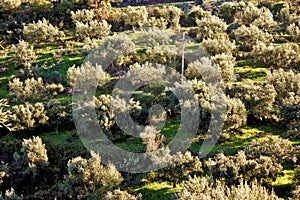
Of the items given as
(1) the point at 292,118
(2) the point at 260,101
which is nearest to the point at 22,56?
(2) the point at 260,101

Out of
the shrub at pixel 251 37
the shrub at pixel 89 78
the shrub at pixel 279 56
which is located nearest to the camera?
the shrub at pixel 89 78

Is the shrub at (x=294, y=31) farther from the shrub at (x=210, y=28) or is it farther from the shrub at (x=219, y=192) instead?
the shrub at (x=219, y=192)

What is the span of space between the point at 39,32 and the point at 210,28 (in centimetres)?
1560

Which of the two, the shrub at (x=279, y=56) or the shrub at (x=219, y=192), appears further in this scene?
the shrub at (x=279, y=56)

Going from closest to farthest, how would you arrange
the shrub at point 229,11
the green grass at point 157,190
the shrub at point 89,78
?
the green grass at point 157,190
the shrub at point 89,78
the shrub at point 229,11

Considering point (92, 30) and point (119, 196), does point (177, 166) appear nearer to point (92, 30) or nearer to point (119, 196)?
point (119, 196)

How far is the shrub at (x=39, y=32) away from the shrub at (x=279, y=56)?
60.2 feet

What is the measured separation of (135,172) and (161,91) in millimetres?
8059

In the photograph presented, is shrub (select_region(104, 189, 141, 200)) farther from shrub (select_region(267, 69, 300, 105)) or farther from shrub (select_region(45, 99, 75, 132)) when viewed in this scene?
shrub (select_region(267, 69, 300, 105))

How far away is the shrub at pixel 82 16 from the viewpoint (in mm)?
35938

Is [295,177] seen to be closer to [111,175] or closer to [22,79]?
[111,175]

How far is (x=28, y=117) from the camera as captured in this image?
21828 mm

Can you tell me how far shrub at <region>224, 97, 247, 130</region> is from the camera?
20.8 m

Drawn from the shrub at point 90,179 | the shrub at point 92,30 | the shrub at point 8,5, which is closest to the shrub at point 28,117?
the shrub at point 90,179
